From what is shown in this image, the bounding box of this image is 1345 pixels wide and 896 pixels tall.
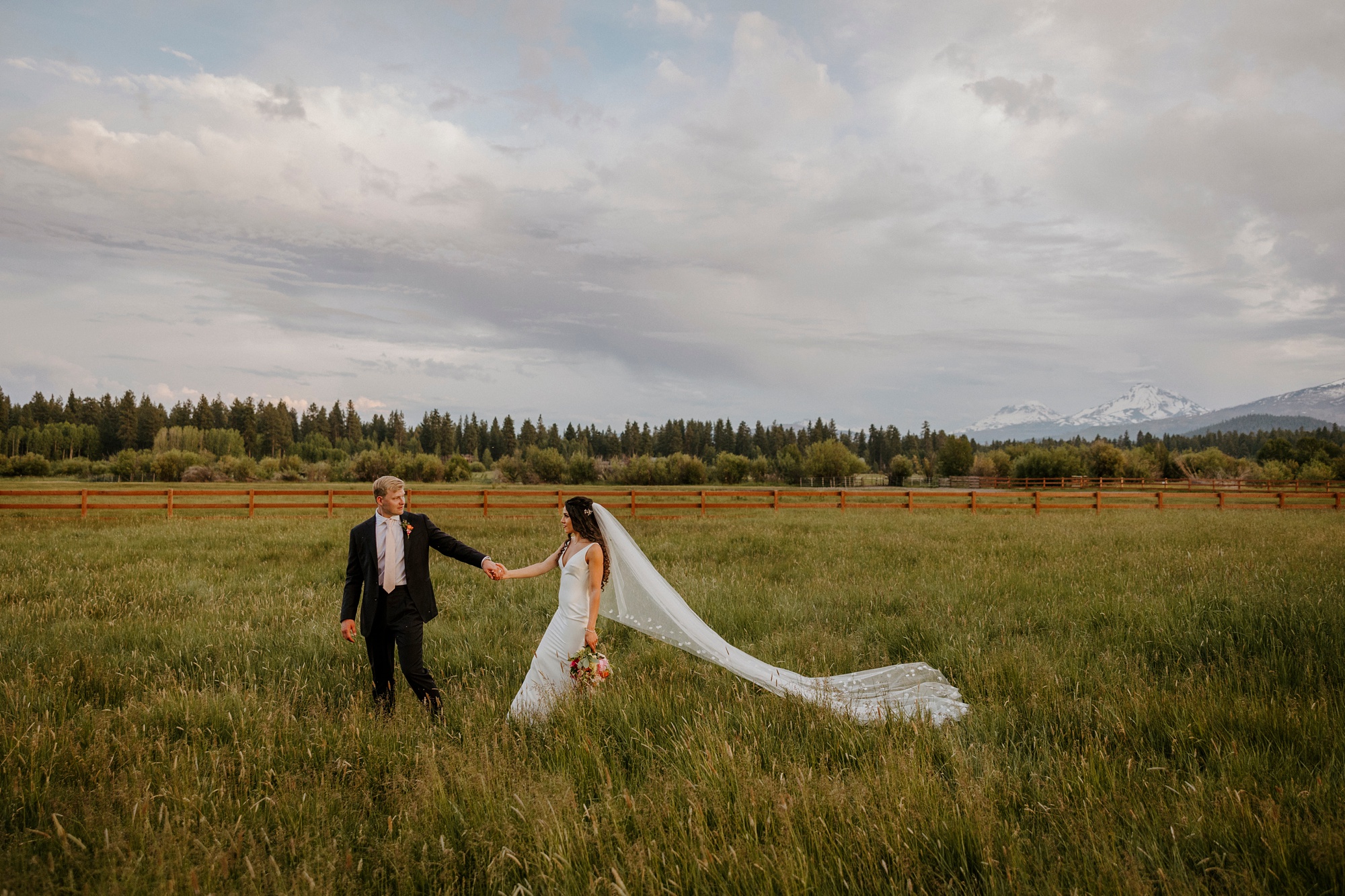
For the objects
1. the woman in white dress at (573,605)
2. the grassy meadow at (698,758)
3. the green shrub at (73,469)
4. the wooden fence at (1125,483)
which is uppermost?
the woman in white dress at (573,605)

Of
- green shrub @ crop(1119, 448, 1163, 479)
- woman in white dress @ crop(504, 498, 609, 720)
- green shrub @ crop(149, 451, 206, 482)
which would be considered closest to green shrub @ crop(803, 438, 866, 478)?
green shrub @ crop(1119, 448, 1163, 479)

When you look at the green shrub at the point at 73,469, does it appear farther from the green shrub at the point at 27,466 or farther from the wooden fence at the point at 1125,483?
the wooden fence at the point at 1125,483

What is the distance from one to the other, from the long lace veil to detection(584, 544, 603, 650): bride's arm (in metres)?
0.54

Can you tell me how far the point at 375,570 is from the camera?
521cm

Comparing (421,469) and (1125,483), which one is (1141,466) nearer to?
(1125,483)

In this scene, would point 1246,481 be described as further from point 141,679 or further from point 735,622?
point 141,679

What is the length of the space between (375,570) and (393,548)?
0.74ft

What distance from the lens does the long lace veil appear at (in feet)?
16.3

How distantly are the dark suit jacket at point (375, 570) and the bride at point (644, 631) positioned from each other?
0.69 m

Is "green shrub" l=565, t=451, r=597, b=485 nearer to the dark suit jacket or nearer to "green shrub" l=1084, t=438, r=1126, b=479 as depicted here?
"green shrub" l=1084, t=438, r=1126, b=479

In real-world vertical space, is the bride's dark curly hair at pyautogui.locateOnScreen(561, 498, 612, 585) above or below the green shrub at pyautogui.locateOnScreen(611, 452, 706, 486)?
above

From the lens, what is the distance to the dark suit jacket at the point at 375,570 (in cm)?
516

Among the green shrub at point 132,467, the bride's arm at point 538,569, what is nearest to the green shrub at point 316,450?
Result: the green shrub at point 132,467

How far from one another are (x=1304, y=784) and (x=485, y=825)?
4326 mm
